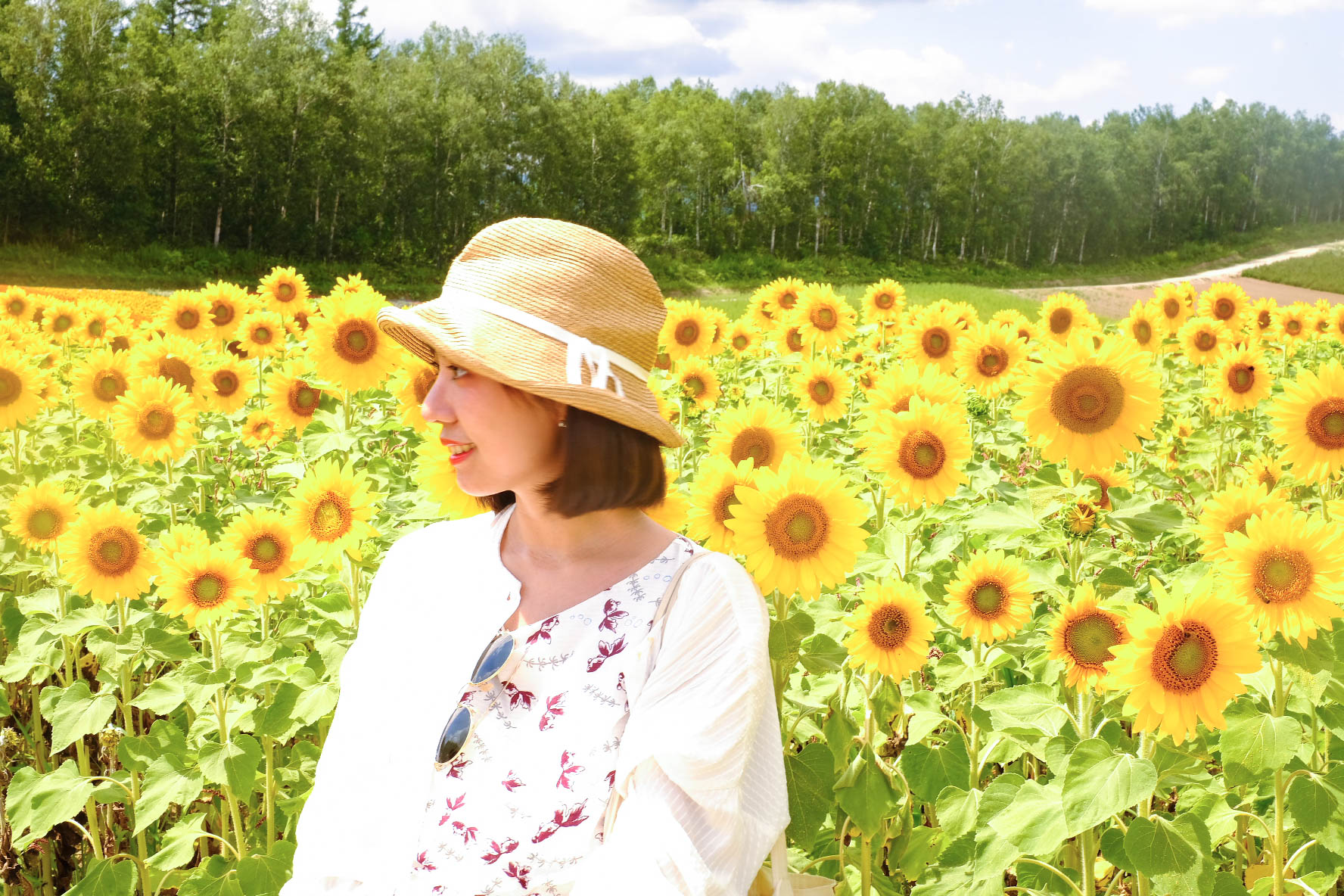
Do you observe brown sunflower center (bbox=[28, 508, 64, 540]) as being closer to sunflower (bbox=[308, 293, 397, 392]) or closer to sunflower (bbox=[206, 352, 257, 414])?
sunflower (bbox=[308, 293, 397, 392])

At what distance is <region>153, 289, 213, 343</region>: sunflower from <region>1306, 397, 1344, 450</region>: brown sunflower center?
15.3 ft

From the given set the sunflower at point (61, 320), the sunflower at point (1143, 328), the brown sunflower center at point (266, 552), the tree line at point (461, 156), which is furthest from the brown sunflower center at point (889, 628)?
the tree line at point (461, 156)

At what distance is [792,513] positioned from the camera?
2.26 meters

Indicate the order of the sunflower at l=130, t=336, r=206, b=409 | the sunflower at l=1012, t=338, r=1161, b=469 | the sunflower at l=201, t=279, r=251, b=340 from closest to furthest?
the sunflower at l=1012, t=338, r=1161, b=469 < the sunflower at l=130, t=336, r=206, b=409 < the sunflower at l=201, t=279, r=251, b=340

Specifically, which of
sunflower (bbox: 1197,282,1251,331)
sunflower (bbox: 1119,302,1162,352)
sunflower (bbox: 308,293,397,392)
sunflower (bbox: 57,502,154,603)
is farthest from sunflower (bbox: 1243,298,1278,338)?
sunflower (bbox: 57,502,154,603)

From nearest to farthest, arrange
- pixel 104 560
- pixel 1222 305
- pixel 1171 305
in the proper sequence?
pixel 104 560
pixel 1171 305
pixel 1222 305

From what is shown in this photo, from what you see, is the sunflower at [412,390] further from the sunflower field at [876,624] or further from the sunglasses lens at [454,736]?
the sunglasses lens at [454,736]

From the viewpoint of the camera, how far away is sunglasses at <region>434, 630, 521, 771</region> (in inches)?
74.5

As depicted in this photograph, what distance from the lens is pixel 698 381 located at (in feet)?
16.0

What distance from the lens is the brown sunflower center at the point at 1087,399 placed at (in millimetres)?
2689

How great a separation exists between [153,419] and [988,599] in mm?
2890

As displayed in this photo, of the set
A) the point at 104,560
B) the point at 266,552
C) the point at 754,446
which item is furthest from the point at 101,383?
the point at 754,446

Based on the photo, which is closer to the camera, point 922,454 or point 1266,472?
point 922,454

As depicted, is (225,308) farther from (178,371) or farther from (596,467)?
(596,467)
